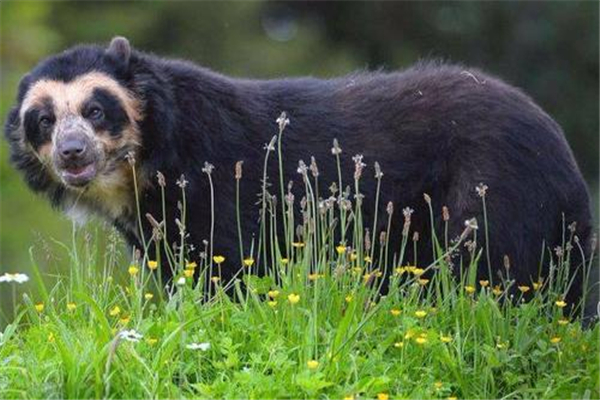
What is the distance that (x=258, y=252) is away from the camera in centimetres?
977

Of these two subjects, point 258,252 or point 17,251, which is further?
point 17,251

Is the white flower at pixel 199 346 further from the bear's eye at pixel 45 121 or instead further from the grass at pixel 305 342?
the bear's eye at pixel 45 121

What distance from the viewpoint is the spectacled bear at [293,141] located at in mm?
10250

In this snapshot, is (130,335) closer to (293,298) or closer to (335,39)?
(293,298)

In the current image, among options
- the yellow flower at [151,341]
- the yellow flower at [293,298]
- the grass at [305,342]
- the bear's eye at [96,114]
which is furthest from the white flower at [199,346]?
the bear's eye at [96,114]

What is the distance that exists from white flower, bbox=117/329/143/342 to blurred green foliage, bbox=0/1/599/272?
1673 cm

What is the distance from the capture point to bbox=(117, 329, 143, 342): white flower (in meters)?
7.81

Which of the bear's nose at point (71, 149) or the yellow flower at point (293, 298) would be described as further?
the bear's nose at point (71, 149)

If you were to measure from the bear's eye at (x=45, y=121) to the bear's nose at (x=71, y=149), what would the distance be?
310mm

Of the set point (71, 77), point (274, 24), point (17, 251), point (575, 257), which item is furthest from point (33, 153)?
point (274, 24)

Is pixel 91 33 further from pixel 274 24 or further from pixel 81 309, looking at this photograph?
pixel 81 309

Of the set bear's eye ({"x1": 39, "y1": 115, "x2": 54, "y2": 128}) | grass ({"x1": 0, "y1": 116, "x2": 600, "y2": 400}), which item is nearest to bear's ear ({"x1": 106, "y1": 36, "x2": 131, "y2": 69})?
bear's eye ({"x1": 39, "y1": 115, "x2": 54, "y2": 128})

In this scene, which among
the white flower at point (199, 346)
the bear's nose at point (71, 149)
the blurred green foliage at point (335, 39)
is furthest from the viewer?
the blurred green foliage at point (335, 39)

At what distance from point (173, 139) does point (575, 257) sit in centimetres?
250
